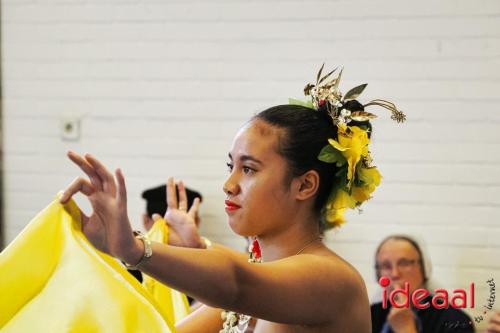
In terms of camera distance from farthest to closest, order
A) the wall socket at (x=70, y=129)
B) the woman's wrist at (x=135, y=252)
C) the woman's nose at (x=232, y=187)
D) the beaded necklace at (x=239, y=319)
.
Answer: the wall socket at (x=70, y=129), the beaded necklace at (x=239, y=319), the woman's nose at (x=232, y=187), the woman's wrist at (x=135, y=252)

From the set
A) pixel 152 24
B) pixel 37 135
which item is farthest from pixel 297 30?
pixel 37 135

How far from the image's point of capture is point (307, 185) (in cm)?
169

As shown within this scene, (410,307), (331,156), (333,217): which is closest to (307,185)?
(331,156)

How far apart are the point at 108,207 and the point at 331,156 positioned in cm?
53

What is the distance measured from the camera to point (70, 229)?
1.64 m

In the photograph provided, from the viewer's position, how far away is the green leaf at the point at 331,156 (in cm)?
173

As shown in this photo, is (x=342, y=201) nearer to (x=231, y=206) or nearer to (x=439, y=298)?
(x=231, y=206)

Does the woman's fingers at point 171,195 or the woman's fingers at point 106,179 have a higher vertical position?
the woman's fingers at point 106,179

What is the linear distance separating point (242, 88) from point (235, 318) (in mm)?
2111

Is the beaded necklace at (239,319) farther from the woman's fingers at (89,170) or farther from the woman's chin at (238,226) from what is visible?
the woman's fingers at (89,170)

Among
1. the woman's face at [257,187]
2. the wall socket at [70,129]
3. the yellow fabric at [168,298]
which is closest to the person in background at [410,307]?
the yellow fabric at [168,298]

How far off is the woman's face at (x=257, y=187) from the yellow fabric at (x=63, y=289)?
260 mm

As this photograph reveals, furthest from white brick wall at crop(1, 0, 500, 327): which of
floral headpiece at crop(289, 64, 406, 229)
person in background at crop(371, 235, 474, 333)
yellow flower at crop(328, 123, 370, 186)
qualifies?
yellow flower at crop(328, 123, 370, 186)

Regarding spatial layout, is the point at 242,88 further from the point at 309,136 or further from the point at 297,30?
the point at 309,136
